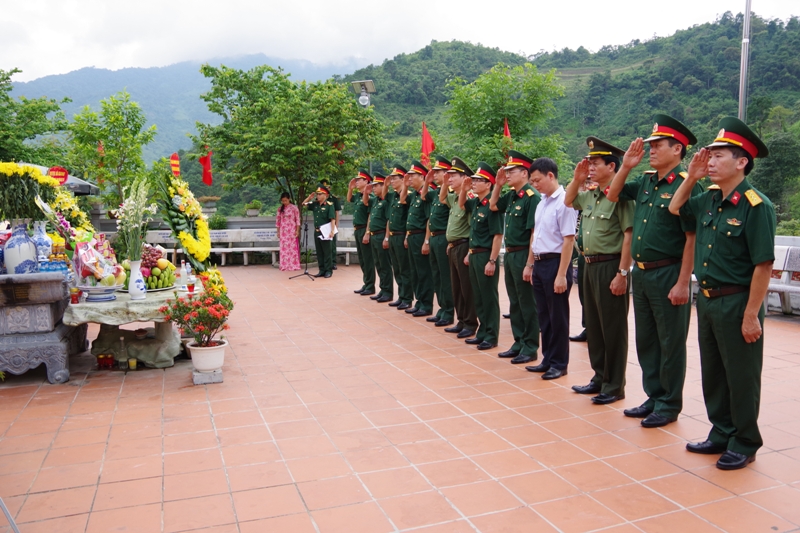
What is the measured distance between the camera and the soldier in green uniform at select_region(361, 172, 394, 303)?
9172 millimetres

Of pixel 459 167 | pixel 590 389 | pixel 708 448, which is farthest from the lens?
pixel 459 167

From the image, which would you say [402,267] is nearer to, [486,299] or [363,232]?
[363,232]

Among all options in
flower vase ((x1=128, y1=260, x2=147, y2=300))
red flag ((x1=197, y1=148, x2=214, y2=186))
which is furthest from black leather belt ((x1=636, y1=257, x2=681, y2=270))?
red flag ((x1=197, y1=148, x2=214, y2=186))

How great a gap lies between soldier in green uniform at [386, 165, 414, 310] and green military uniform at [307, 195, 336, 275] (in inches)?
115

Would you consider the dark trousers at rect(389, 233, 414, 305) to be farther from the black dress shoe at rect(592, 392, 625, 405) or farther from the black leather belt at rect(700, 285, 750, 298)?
the black leather belt at rect(700, 285, 750, 298)

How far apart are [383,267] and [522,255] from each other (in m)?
3.81

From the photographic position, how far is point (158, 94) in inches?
3339

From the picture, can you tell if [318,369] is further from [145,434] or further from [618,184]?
[618,184]

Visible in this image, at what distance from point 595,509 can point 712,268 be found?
1385mm

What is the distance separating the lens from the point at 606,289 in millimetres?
4445

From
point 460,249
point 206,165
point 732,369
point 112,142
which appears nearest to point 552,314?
point 460,249

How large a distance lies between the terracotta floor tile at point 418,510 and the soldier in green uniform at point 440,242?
14.3ft

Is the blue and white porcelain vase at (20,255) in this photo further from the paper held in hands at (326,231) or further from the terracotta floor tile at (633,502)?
the paper held in hands at (326,231)

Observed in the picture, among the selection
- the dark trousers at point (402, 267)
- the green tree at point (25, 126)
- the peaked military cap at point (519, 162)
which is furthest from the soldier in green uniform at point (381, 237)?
the green tree at point (25, 126)
